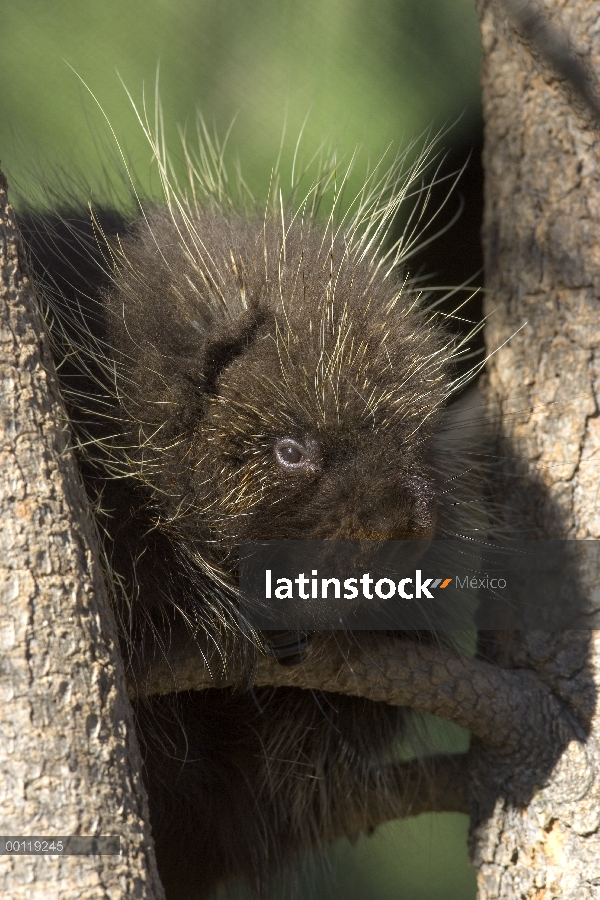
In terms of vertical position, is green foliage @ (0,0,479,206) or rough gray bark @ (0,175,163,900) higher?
green foliage @ (0,0,479,206)

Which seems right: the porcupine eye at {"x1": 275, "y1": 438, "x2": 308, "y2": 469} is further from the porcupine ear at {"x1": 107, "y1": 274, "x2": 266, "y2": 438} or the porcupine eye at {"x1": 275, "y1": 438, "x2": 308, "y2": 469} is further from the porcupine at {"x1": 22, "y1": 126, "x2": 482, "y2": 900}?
the porcupine ear at {"x1": 107, "y1": 274, "x2": 266, "y2": 438}

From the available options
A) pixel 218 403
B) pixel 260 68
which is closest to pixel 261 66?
pixel 260 68

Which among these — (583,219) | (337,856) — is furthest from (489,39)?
(337,856)

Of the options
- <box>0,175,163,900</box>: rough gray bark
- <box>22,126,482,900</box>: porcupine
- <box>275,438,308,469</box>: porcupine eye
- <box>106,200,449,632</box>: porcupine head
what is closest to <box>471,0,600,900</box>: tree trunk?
<box>22,126,482,900</box>: porcupine

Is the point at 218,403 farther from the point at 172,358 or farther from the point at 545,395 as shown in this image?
the point at 545,395

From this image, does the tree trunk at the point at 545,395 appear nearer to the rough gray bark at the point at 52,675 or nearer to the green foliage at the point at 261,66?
the green foliage at the point at 261,66

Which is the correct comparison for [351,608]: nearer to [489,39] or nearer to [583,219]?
[583,219]
